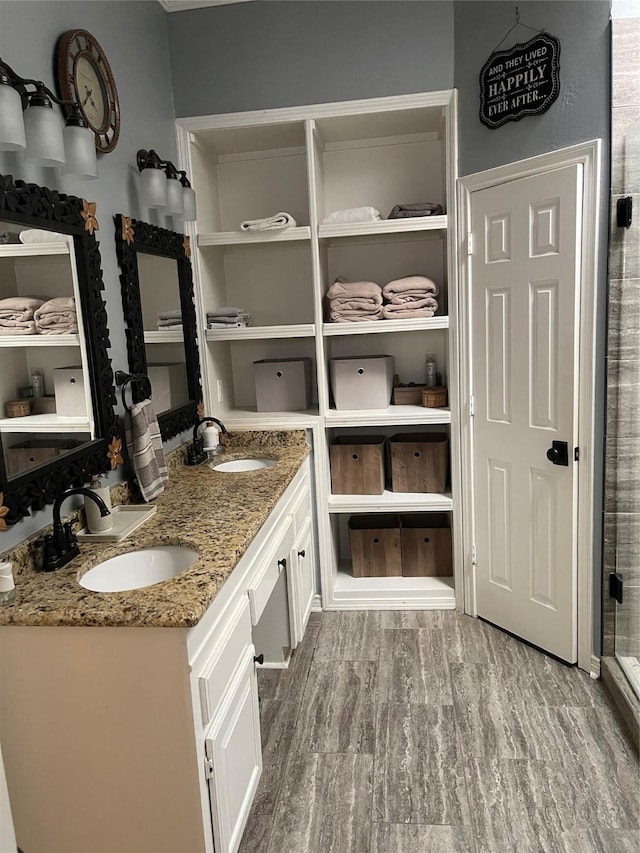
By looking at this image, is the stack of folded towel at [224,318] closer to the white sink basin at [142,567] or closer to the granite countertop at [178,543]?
the granite countertop at [178,543]

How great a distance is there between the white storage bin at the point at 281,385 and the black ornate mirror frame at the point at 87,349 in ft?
3.67

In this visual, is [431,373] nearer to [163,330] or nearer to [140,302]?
[163,330]

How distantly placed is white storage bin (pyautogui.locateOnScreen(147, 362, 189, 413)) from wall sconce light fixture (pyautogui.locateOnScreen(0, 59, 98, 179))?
894mm

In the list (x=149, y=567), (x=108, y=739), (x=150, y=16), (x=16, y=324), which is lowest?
(x=108, y=739)

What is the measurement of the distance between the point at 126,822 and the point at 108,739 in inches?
8.8

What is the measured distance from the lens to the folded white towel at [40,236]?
1.75 m

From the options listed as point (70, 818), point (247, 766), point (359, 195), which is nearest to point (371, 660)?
point (247, 766)

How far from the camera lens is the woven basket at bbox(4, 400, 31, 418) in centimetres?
168

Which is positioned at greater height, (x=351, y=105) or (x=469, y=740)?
(x=351, y=105)

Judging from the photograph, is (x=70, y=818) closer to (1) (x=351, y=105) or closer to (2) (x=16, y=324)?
(2) (x=16, y=324)

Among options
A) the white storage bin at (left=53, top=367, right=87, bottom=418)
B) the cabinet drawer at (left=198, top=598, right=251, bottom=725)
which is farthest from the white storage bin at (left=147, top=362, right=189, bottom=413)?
the cabinet drawer at (left=198, top=598, right=251, bottom=725)

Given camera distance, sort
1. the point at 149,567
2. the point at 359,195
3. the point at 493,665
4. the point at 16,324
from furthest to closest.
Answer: the point at 359,195
the point at 493,665
the point at 149,567
the point at 16,324

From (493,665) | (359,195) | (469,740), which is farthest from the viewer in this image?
(359,195)

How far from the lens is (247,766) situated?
1.81 meters
